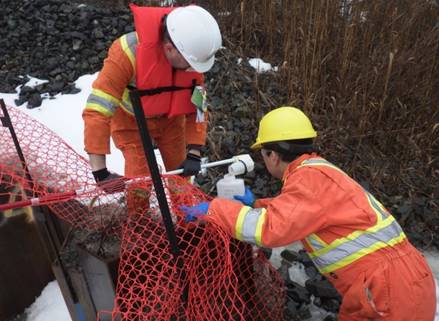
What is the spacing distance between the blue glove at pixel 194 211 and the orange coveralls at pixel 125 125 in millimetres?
603

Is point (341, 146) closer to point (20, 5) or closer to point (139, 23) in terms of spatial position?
point (139, 23)

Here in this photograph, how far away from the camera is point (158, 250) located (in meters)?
1.93

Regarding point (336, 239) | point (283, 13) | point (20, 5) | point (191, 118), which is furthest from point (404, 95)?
point (20, 5)

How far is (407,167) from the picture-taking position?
3.61m

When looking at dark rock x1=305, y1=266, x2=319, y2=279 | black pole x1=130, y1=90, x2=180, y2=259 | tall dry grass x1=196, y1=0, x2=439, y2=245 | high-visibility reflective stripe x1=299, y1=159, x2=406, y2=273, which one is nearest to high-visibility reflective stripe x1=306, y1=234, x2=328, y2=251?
high-visibility reflective stripe x1=299, y1=159, x2=406, y2=273

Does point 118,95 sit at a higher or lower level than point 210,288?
higher

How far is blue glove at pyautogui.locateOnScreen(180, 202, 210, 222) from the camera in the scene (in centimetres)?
177

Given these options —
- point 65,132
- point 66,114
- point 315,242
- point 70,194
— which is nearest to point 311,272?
point 315,242

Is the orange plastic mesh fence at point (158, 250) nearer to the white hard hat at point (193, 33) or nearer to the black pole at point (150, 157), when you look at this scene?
the black pole at point (150, 157)

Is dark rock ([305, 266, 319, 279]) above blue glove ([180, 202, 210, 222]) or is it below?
below

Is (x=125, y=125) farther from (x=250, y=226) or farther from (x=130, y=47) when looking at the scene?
(x=250, y=226)

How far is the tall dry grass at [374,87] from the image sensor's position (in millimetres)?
3561

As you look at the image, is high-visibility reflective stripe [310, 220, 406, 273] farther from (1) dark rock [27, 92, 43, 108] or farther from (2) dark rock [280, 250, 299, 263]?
(1) dark rock [27, 92, 43, 108]

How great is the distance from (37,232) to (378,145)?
3.21 m
